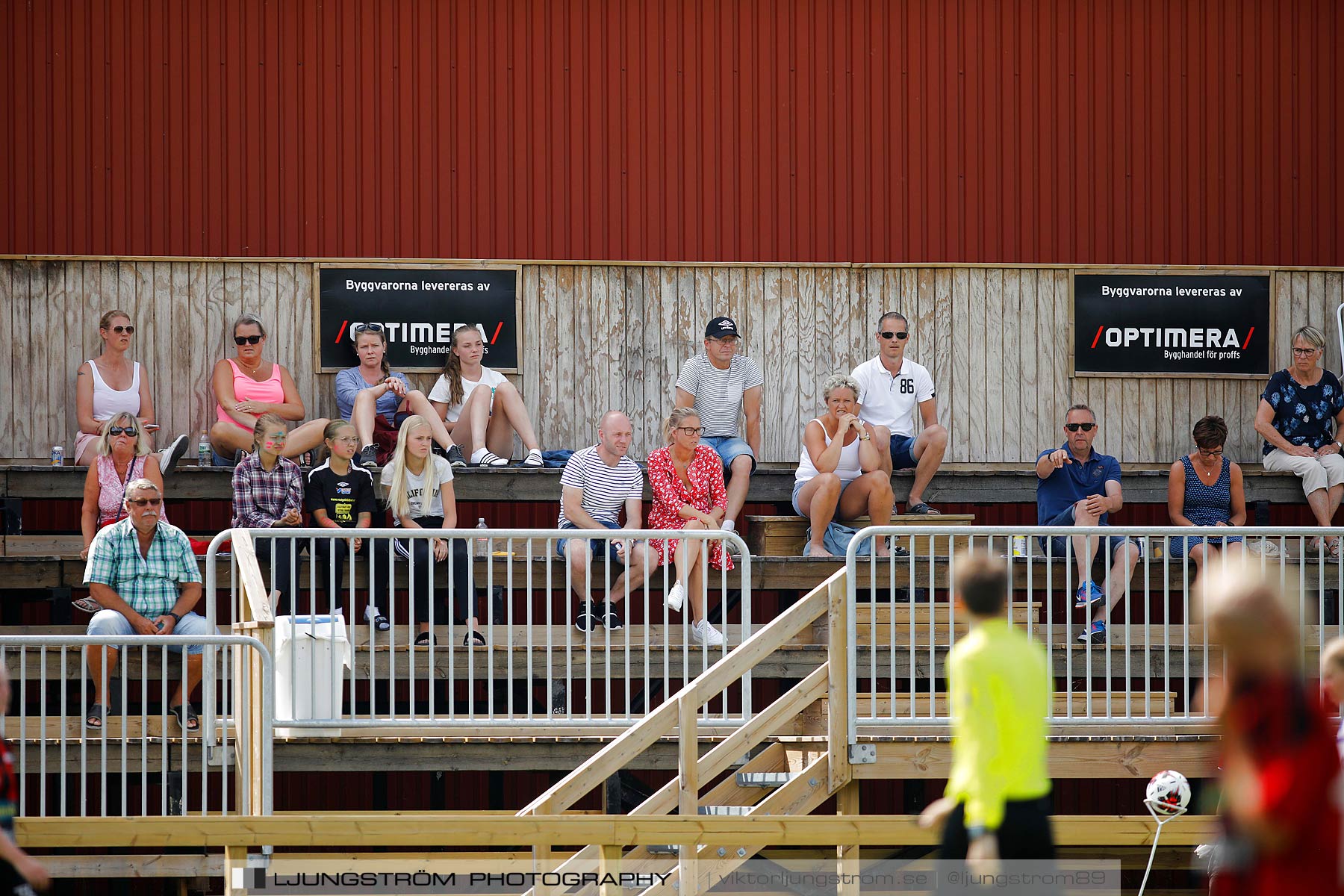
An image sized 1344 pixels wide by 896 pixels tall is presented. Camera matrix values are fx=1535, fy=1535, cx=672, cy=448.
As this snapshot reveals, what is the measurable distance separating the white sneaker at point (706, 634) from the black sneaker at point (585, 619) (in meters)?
0.57

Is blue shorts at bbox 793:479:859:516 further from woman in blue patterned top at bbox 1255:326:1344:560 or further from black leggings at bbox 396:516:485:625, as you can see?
woman in blue patterned top at bbox 1255:326:1344:560

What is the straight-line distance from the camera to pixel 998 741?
5070 mm

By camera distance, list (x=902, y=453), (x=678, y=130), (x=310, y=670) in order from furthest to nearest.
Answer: (x=678, y=130)
(x=902, y=453)
(x=310, y=670)

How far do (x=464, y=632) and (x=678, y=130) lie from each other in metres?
5.45

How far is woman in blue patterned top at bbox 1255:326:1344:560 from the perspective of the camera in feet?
37.4

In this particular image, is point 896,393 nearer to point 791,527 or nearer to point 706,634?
point 791,527

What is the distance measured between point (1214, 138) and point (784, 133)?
3.68 m

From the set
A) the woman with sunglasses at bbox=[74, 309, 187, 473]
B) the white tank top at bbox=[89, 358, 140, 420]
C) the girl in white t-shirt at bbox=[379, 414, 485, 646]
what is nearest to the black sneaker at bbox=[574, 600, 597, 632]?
the girl in white t-shirt at bbox=[379, 414, 485, 646]

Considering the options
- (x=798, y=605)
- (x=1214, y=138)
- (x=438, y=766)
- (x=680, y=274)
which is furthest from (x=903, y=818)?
(x=1214, y=138)

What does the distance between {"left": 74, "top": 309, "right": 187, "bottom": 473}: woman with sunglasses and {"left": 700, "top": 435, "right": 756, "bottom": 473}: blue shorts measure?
3.78 metres

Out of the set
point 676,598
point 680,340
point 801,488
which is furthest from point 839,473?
point 680,340

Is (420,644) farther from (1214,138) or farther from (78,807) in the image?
(1214,138)

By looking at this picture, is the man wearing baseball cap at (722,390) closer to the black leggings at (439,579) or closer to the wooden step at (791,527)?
the wooden step at (791,527)

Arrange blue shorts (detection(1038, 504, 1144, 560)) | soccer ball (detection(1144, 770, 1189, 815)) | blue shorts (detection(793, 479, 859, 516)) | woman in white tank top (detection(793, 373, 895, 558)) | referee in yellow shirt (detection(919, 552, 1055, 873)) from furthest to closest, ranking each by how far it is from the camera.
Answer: blue shorts (detection(793, 479, 859, 516)), blue shorts (detection(1038, 504, 1144, 560)), woman in white tank top (detection(793, 373, 895, 558)), soccer ball (detection(1144, 770, 1189, 815)), referee in yellow shirt (detection(919, 552, 1055, 873))
